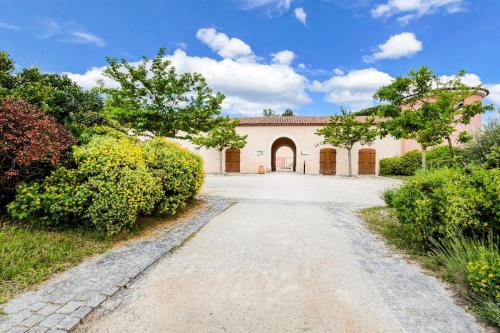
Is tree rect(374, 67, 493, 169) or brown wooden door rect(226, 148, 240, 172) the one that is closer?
tree rect(374, 67, 493, 169)

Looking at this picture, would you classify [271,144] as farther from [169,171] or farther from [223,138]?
[169,171]

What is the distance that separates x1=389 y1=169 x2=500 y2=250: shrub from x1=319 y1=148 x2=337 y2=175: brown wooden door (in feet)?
66.0

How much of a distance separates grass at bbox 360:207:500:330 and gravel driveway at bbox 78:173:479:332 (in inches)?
6.2

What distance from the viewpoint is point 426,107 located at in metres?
11.8

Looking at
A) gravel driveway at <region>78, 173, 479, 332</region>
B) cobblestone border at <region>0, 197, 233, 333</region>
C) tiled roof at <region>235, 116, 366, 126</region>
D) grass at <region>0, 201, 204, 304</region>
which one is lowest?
gravel driveway at <region>78, 173, 479, 332</region>

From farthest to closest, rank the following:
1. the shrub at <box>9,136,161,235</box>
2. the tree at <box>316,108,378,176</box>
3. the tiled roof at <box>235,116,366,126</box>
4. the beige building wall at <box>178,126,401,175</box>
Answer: the tiled roof at <box>235,116,366,126</box>
the beige building wall at <box>178,126,401,175</box>
the tree at <box>316,108,378,176</box>
the shrub at <box>9,136,161,235</box>

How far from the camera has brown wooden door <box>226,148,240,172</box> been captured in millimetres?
24706

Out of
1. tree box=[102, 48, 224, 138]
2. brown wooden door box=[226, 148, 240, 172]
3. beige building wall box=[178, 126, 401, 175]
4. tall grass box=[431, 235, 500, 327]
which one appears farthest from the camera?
brown wooden door box=[226, 148, 240, 172]

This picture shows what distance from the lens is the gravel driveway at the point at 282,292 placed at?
7.47 feet

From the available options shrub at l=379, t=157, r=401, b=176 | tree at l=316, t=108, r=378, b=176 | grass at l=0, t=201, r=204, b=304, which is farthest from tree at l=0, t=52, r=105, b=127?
shrub at l=379, t=157, r=401, b=176

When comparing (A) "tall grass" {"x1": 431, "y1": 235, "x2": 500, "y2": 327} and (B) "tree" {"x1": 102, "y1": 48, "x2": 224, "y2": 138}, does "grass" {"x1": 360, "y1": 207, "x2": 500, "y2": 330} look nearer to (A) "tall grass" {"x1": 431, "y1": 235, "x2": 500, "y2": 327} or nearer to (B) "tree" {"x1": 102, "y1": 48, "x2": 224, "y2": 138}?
(A) "tall grass" {"x1": 431, "y1": 235, "x2": 500, "y2": 327}

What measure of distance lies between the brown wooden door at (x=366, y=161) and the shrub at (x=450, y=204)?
67.2ft

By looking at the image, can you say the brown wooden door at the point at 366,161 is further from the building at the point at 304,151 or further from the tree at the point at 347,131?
the tree at the point at 347,131

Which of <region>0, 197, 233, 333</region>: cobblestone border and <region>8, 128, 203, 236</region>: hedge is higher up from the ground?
<region>8, 128, 203, 236</region>: hedge
